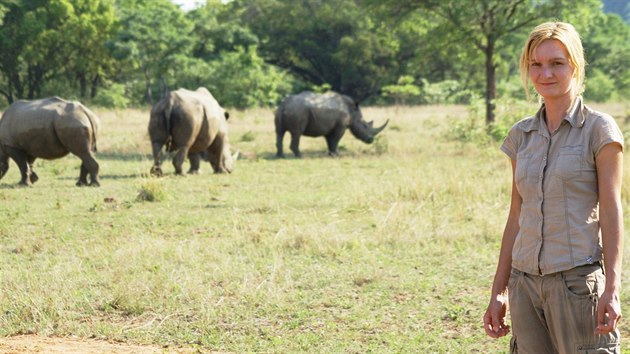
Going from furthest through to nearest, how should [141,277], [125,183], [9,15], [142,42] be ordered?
1. [9,15]
2. [142,42]
3. [125,183]
4. [141,277]

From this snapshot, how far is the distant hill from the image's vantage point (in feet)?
530

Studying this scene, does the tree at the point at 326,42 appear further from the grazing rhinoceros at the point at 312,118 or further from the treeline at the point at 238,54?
the grazing rhinoceros at the point at 312,118

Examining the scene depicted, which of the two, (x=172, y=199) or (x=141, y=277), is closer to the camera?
(x=141, y=277)

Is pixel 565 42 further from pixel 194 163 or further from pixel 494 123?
pixel 194 163

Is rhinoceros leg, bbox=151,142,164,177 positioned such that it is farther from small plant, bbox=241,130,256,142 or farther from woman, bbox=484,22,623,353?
woman, bbox=484,22,623,353

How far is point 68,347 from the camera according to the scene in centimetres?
581

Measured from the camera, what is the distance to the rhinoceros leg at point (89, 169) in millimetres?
14992

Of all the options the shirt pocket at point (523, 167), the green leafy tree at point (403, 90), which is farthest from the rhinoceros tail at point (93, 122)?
the green leafy tree at point (403, 90)

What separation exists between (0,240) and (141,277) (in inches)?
120

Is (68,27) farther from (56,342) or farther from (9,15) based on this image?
(56,342)

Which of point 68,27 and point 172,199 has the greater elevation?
point 68,27

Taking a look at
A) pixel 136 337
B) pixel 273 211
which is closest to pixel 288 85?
pixel 273 211

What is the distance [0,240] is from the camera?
9805mm

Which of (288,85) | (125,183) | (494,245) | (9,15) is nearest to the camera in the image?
(494,245)
